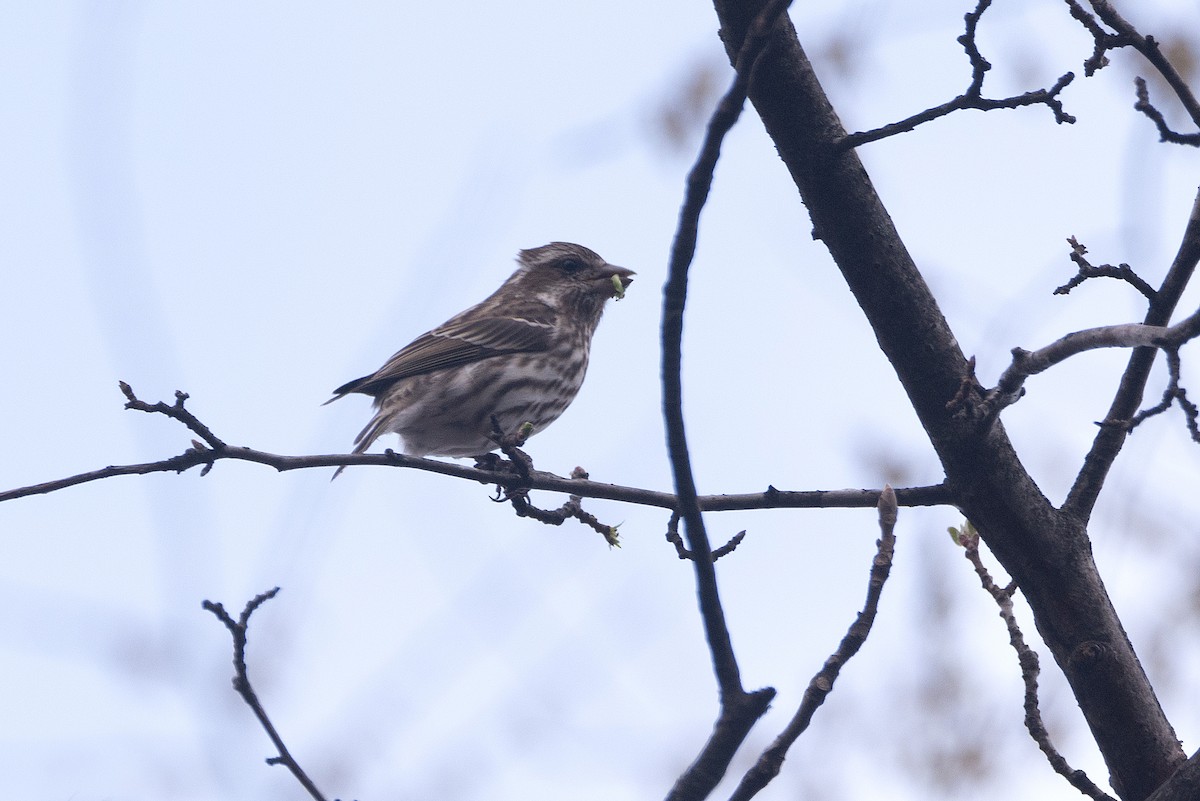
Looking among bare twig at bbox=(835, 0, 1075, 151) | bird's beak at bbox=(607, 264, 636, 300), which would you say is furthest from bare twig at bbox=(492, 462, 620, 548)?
bird's beak at bbox=(607, 264, 636, 300)

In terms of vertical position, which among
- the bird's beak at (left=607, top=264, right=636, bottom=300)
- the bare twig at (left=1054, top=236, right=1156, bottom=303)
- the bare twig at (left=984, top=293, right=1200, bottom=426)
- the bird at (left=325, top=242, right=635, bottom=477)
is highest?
the bird's beak at (left=607, top=264, right=636, bottom=300)

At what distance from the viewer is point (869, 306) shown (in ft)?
12.0

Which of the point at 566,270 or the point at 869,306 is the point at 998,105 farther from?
the point at 566,270

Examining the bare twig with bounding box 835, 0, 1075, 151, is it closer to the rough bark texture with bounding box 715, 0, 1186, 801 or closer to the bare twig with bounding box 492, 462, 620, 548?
the rough bark texture with bounding box 715, 0, 1186, 801

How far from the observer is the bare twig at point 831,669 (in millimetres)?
2721

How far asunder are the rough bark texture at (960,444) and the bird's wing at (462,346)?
4160 mm

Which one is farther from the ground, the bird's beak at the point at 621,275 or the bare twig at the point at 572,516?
the bird's beak at the point at 621,275

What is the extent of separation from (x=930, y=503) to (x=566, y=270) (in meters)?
5.74

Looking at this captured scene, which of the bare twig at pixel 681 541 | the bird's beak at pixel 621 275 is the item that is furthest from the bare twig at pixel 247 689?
the bird's beak at pixel 621 275

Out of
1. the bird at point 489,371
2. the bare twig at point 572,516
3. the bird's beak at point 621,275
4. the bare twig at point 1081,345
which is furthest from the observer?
the bird's beak at point 621,275

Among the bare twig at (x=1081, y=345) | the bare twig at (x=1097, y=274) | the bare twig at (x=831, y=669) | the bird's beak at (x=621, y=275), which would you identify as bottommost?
the bare twig at (x=831, y=669)

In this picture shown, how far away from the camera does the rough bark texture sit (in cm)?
355

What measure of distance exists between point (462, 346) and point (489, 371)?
34 centimetres

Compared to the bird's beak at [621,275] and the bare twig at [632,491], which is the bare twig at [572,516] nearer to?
the bare twig at [632,491]
